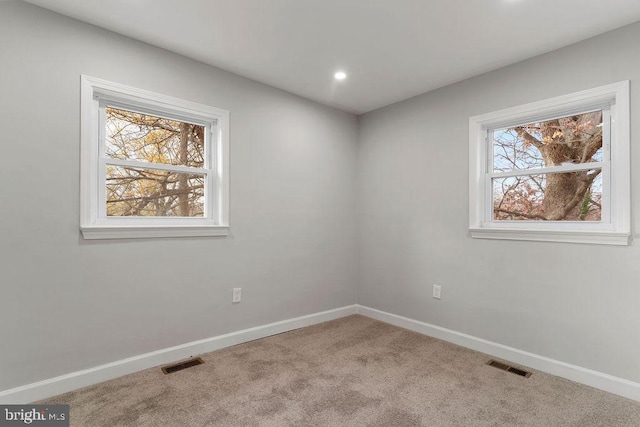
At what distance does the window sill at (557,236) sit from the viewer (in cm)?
218

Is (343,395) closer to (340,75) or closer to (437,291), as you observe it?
(437,291)

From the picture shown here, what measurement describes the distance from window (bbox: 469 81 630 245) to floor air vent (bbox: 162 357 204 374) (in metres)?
2.49

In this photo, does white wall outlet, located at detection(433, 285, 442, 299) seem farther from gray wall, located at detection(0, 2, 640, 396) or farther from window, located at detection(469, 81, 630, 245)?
window, located at detection(469, 81, 630, 245)

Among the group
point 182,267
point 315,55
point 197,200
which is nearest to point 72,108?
point 197,200

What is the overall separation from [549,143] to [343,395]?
2.41m

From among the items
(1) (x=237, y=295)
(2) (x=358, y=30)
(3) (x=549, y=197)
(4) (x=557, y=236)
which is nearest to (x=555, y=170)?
(3) (x=549, y=197)

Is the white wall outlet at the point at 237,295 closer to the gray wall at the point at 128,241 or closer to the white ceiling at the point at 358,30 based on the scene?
the gray wall at the point at 128,241

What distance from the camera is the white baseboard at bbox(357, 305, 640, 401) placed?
2.14 meters

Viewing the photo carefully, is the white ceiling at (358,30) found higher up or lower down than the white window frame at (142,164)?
higher up

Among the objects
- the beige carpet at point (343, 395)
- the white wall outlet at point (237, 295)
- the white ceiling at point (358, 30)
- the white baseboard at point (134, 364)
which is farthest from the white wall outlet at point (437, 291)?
the white ceiling at point (358, 30)

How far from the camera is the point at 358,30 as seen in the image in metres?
2.25

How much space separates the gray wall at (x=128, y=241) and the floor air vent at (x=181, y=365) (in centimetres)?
17

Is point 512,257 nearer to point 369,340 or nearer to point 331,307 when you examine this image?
point 369,340

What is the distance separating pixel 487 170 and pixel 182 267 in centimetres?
268
